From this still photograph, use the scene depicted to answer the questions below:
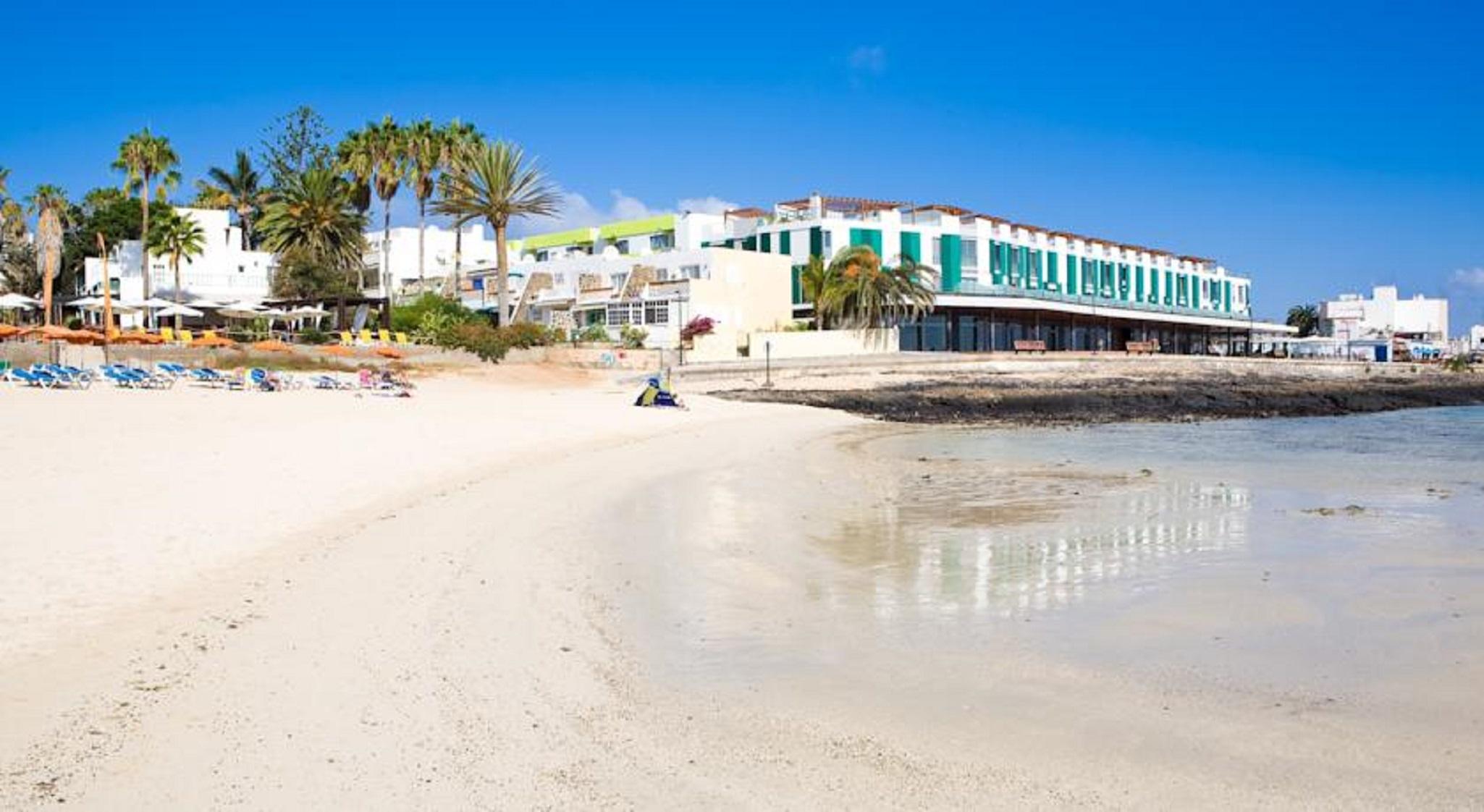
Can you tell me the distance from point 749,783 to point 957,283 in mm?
64154

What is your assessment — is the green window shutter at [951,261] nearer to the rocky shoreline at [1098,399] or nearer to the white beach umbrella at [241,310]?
the rocky shoreline at [1098,399]

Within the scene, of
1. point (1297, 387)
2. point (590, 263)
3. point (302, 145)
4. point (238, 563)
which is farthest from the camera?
point (302, 145)

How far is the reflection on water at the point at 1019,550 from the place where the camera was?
8539 millimetres

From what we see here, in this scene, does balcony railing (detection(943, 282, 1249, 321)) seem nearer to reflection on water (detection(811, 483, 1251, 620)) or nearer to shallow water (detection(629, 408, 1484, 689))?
shallow water (detection(629, 408, 1484, 689))

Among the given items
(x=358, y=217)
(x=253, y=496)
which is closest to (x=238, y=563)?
(x=253, y=496)

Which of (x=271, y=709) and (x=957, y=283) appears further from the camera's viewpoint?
(x=957, y=283)

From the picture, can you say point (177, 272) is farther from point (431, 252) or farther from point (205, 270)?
point (431, 252)

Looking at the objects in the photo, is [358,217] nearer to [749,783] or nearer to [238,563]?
[238,563]

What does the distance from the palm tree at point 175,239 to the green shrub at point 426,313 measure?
1201 centimetres

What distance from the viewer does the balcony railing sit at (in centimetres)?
6738

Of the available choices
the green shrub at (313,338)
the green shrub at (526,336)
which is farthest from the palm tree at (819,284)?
the green shrub at (313,338)

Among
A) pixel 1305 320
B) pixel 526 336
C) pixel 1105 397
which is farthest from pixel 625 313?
pixel 1305 320

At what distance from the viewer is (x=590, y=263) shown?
6406 centimetres

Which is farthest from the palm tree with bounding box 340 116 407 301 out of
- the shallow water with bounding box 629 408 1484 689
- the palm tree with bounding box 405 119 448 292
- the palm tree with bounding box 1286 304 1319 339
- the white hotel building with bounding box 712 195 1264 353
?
the palm tree with bounding box 1286 304 1319 339
